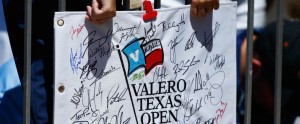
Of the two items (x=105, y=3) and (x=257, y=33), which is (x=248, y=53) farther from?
(x=257, y=33)

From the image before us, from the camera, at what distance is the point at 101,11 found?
283 centimetres

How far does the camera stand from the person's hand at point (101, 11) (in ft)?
9.28

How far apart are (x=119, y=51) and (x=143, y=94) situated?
0.20 metres

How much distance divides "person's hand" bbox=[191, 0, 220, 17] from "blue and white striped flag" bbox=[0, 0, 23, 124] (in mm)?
714

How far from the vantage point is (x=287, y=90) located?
4.47 m

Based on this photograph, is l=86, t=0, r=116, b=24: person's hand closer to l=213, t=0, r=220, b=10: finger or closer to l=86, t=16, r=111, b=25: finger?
l=86, t=16, r=111, b=25: finger

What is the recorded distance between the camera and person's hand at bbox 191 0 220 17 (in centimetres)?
308

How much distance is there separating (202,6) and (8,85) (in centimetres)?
81

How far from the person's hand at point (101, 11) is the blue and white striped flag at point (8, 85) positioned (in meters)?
0.43

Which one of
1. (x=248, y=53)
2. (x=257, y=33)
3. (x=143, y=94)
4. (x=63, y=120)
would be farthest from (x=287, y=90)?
(x=63, y=120)
